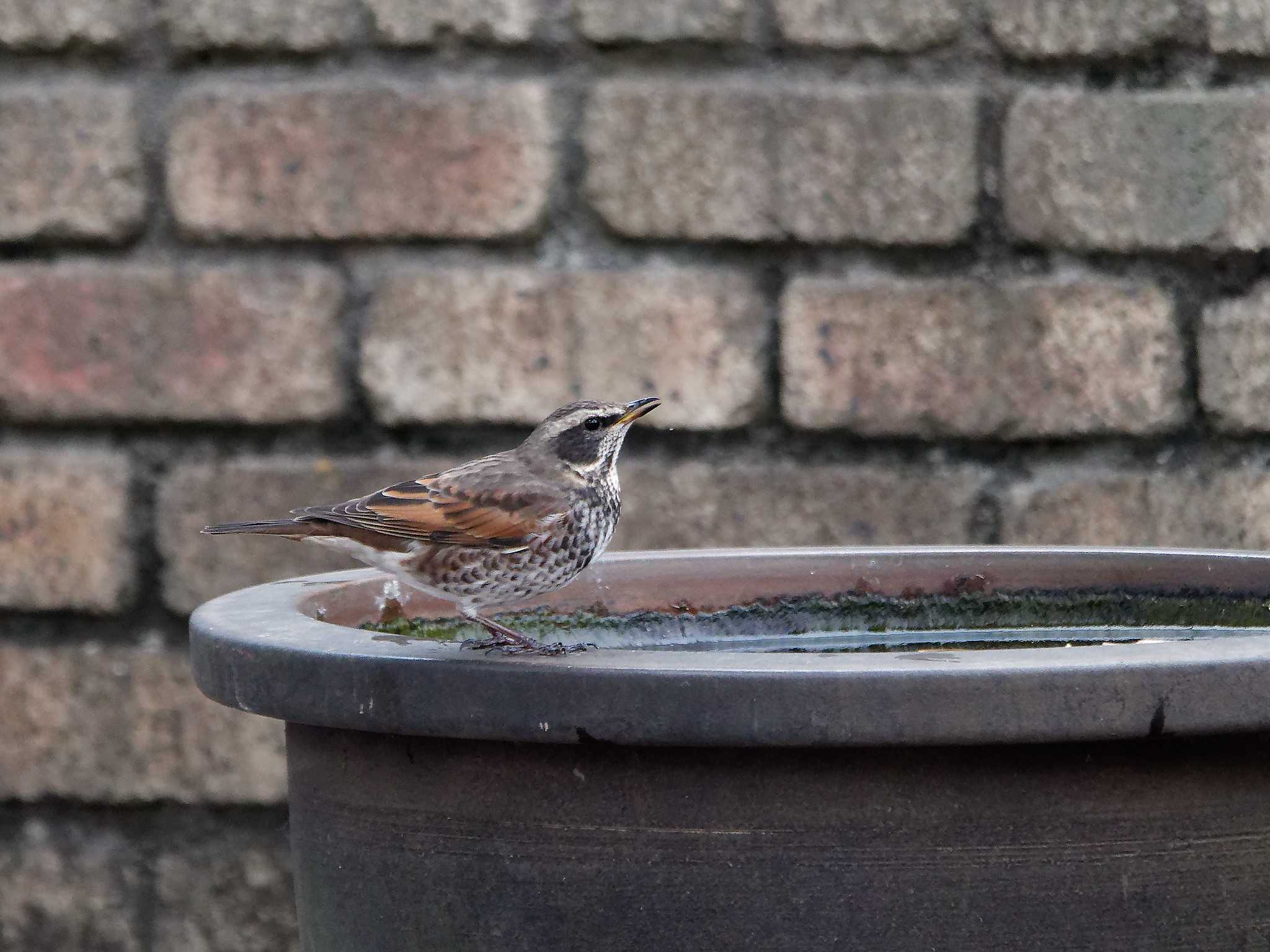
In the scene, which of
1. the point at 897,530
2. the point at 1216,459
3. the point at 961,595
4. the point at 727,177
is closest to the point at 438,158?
the point at 727,177

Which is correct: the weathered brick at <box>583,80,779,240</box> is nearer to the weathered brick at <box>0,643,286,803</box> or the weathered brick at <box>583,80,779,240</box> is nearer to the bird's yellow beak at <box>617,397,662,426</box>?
the bird's yellow beak at <box>617,397,662,426</box>

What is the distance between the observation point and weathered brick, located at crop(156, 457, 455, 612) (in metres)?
2.56

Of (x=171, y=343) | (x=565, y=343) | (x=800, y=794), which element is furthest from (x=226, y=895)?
(x=800, y=794)

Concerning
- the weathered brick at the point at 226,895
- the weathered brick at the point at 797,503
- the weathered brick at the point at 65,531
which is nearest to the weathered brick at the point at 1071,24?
the weathered brick at the point at 797,503

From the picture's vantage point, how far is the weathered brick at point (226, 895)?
2.64 m

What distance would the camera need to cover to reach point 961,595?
1.90 m

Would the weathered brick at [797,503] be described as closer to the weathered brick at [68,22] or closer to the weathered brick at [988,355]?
the weathered brick at [988,355]

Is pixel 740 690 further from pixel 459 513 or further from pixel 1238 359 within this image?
pixel 1238 359

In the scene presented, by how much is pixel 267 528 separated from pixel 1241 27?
1743 mm

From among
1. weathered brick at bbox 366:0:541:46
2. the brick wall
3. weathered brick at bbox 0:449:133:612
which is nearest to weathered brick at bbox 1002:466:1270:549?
the brick wall

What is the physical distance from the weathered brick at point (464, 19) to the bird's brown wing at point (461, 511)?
986 millimetres

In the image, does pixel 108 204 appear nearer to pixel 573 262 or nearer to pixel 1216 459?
pixel 573 262

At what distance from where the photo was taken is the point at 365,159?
253 centimetres

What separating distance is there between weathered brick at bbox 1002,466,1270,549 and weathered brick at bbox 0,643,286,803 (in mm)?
1295
